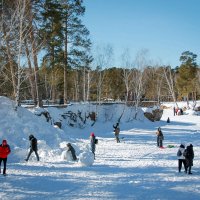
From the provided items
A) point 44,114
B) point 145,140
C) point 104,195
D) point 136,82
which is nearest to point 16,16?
point 44,114

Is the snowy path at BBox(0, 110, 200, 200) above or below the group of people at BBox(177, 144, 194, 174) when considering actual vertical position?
below

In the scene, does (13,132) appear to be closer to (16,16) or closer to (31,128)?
(31,128)

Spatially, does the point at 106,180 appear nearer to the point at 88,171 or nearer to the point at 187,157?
the point at 88,171

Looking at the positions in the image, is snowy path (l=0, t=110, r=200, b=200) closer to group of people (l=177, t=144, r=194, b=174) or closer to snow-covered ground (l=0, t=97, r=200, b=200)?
snow-covered ground (l=0, t=97, r=200, b=200)

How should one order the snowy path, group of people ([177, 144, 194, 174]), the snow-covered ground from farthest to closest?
group of people ([177, 144, 194, 174])
the snow-covered ground
the snowy path

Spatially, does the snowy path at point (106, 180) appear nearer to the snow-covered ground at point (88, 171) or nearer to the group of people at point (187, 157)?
the snow-covered ground at point (88, 171)

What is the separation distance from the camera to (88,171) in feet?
48.3

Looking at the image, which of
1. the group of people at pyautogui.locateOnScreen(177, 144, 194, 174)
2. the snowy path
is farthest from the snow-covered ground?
the group of people at pyautogui.locateOnScreen(177, 144, 194, 174)

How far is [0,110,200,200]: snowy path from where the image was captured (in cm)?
1116

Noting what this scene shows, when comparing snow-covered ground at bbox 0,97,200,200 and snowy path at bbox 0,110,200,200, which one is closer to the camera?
snowy path at bbox 0,110,200,200

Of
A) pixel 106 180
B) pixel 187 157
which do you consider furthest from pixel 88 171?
pixel 187 157

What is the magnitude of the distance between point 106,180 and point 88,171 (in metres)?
1.75

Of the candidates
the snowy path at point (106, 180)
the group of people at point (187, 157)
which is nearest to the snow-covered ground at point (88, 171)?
the snowy path at point (106, 180)

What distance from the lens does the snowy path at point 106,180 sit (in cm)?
1116
